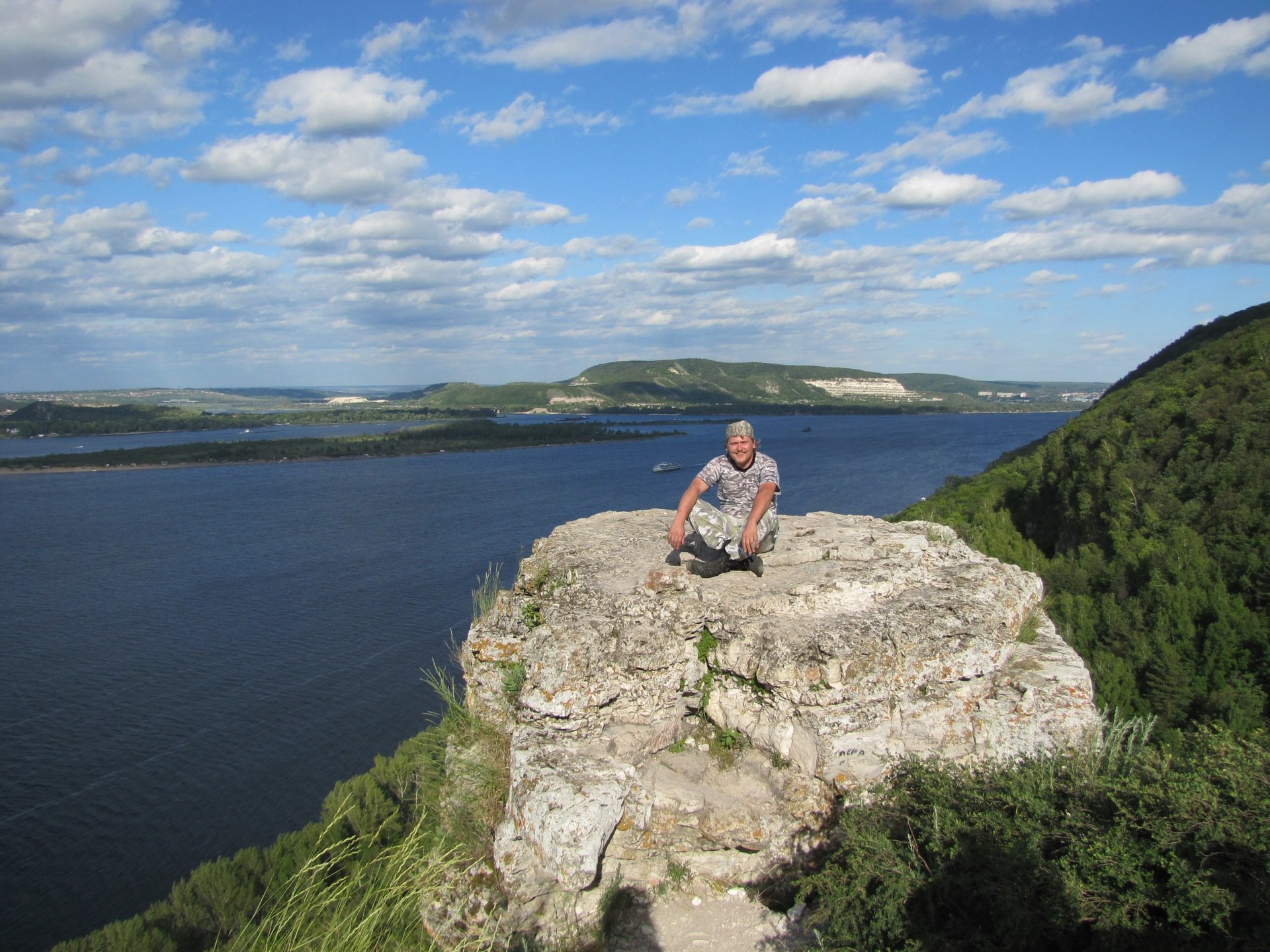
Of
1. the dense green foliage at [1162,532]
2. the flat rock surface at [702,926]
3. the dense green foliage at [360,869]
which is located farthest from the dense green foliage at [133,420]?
the flat rock surface at [702,926]

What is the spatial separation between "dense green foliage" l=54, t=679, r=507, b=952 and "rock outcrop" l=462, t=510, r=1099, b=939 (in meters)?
0.57

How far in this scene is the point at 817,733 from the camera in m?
6.68

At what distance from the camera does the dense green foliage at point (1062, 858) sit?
4621 millimetres

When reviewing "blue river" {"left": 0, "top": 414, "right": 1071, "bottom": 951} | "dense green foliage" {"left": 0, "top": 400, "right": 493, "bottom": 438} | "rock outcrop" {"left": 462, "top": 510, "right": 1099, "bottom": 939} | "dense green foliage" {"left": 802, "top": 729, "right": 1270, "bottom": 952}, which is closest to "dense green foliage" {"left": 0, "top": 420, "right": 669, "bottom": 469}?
"blue river" {"left": 0, "top": 414, "right": 1071, "bottom": 951}

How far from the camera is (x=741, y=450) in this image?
7.97 meters

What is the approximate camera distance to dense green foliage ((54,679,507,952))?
4.99 metres

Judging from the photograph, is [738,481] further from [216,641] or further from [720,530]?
[216,641]

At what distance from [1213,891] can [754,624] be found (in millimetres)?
3691

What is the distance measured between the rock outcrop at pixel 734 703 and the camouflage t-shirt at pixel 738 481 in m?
0.73

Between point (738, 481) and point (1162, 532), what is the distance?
1777cm

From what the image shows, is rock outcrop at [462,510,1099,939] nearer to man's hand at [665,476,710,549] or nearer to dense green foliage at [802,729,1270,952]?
man's hand at [665,476,710,549]

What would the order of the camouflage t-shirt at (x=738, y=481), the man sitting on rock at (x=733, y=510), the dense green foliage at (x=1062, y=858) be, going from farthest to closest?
the camouflage t-shirt at (x=738, y=481), the man sitting on rock at (x=733, y=510), the dense green foliage at (x=1062, y=858)

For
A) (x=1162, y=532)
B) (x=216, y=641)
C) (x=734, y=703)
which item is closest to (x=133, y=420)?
(x=216, y=641)

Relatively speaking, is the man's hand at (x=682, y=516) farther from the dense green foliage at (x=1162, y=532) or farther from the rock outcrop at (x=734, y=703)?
the dense green foliage at (x=1162, y=532)
